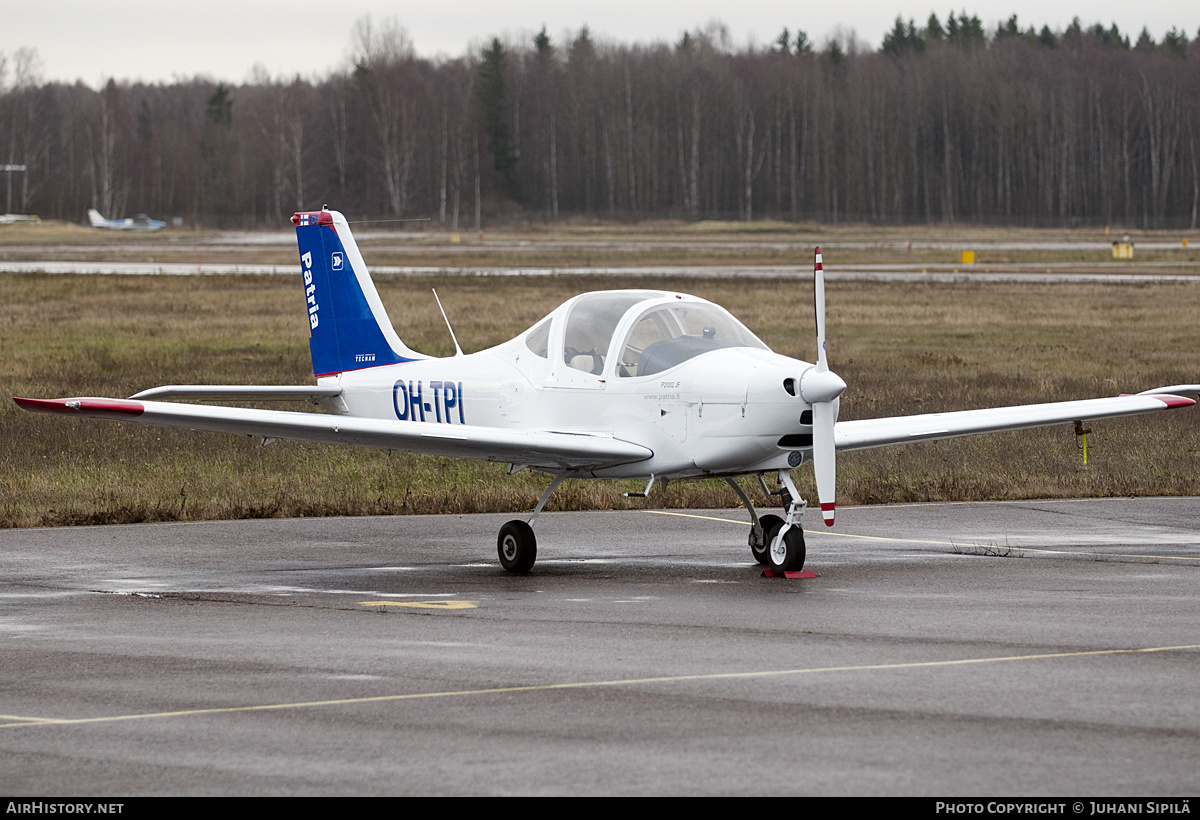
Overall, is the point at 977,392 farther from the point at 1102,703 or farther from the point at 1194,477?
the point at 1102,703

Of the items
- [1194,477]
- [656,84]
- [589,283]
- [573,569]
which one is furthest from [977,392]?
[656,84]

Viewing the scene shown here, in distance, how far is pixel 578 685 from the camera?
792 cm

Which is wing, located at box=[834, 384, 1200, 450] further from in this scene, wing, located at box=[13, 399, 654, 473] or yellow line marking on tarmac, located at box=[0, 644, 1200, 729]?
yellow line marking on tarmac, located at box=[0, 644, 1200, 729]

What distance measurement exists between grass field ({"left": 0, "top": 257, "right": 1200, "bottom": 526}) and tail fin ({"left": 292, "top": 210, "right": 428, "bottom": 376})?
68.7 inches

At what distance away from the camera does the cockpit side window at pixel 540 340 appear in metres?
12.5

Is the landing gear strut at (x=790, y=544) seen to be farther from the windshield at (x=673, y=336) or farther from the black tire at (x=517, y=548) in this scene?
the black tire at (x=517, y=548)

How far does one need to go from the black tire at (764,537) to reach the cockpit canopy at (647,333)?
137cm

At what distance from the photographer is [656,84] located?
14425cm

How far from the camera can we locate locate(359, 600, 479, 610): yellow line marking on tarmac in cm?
1043

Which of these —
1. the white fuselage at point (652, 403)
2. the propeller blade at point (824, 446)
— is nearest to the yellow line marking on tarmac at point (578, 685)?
the propeller blade at point (824, 446)

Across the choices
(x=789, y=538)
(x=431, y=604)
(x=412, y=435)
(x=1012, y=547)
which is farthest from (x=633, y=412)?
(x=1012, y=547)

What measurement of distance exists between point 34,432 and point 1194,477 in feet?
48.4

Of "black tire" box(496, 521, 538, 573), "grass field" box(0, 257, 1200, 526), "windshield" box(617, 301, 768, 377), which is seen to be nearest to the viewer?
"windshield" box(617, 301, 768, 377)

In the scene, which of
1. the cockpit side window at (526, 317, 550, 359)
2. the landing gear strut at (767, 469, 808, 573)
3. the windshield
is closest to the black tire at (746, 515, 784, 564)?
the landing gear strut at (767, 469, 808, 573)
